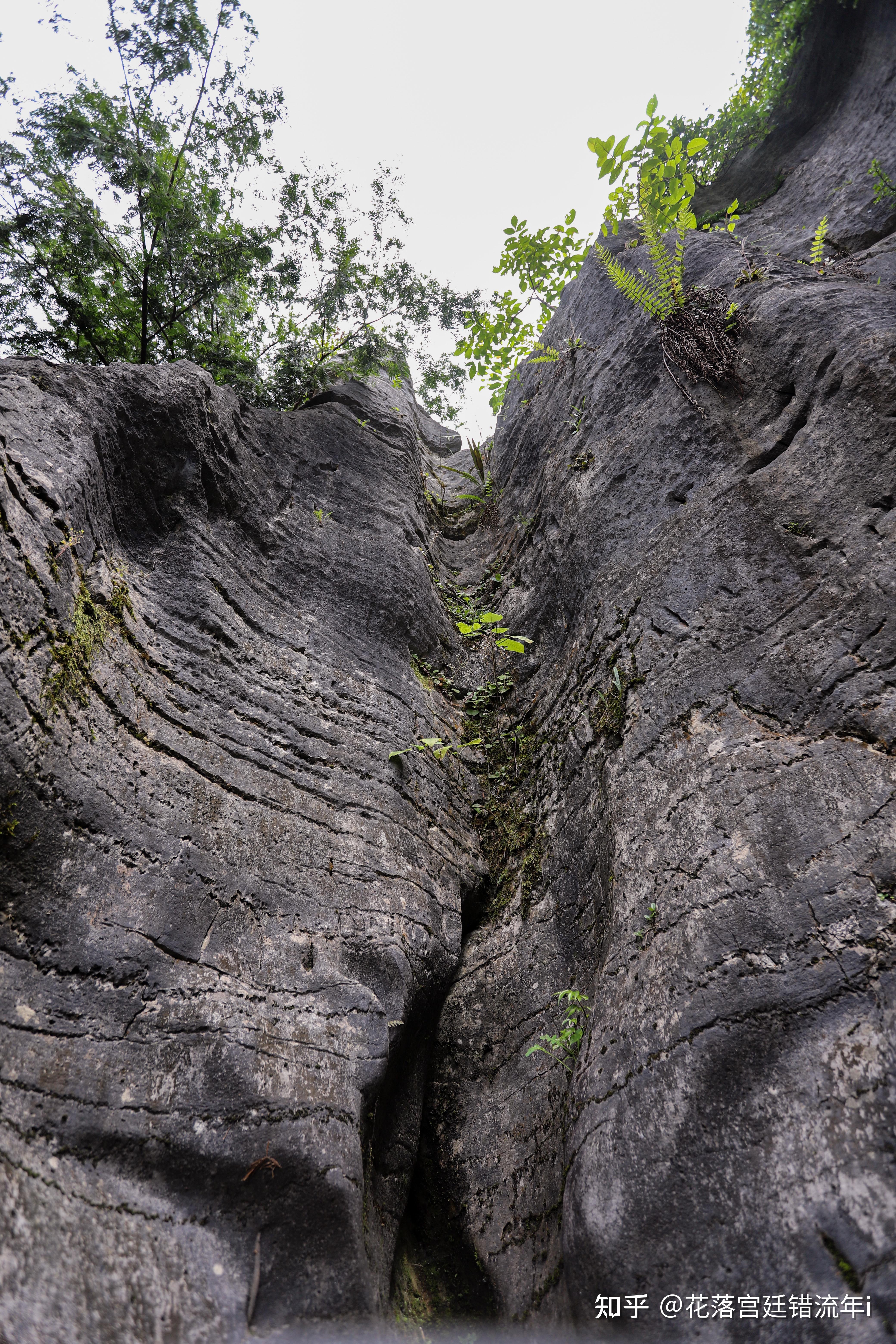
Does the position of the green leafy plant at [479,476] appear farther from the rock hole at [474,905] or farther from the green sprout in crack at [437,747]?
the rock hole at [474,905]

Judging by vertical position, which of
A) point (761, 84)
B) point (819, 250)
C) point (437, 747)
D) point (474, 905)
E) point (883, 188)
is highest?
point (761, 84)

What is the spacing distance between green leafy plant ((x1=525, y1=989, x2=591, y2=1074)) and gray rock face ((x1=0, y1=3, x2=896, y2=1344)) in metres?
0.08

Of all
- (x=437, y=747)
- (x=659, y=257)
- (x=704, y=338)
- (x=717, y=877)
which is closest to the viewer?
(x=717, y=877)

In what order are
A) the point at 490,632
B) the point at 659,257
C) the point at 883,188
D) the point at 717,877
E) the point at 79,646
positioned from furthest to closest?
the point at 490,632
the point at 883,188
the point at 659,257
the point at 79,646
the point at 717,877

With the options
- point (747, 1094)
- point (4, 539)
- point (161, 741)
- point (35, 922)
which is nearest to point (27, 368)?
point (4, 539)

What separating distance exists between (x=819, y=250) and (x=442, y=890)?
6454 mm

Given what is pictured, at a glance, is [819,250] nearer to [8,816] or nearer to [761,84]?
[761,84]

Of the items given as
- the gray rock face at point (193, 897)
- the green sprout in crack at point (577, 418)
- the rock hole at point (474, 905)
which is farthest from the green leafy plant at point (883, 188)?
the rock hole at point (474, 905)

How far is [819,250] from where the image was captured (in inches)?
229

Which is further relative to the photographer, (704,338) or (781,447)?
(704,338)

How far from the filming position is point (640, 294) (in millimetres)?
5695

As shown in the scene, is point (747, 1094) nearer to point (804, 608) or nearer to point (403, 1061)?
point (403, 1061)

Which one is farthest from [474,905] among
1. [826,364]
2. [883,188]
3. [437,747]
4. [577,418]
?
[883,188]

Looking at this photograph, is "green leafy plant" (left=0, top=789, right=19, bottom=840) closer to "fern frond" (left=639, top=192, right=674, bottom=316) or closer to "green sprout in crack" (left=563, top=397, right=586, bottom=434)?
"green sprout in crack" (left=563, top=397, right=586, bottom=434)
